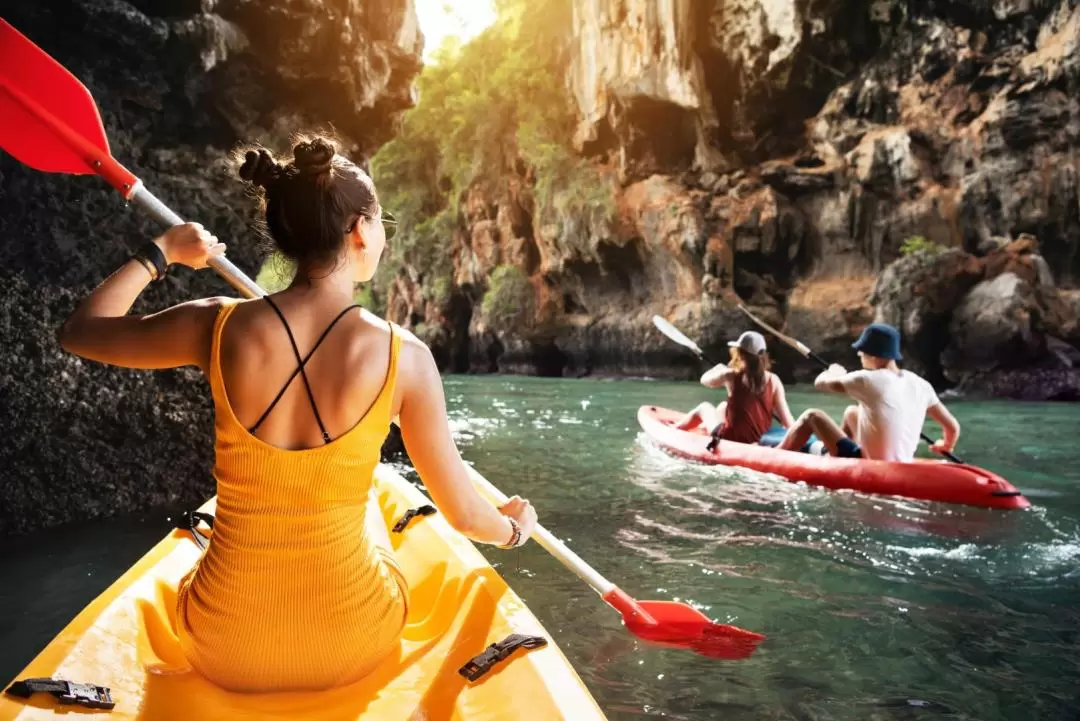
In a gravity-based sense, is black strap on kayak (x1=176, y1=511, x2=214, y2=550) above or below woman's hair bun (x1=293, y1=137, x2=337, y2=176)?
below

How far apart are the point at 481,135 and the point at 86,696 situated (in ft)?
90.3

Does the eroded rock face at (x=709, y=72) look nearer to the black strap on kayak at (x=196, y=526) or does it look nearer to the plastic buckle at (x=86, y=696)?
the black strap on kayak at (x=196, y=526)

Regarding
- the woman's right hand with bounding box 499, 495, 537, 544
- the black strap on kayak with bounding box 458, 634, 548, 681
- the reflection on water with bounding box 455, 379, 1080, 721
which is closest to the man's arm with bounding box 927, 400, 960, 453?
the reflection on water with bounding box 455, 379, 1080, 721

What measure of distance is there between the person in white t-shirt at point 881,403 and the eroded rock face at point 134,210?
4.08m

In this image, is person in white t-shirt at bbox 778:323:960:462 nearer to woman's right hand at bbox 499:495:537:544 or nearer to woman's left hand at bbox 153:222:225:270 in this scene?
woman's right hand at bbox 499:495:537:544

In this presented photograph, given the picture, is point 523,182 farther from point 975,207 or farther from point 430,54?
point 975,207

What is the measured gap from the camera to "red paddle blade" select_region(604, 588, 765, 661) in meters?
2.57

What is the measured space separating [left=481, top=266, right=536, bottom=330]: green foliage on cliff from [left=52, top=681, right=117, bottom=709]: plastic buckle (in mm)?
23335

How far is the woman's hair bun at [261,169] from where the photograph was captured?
1352 mm

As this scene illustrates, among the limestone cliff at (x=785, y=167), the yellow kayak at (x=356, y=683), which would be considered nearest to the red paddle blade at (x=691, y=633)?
the yellow kayak at (x=356, y=683)

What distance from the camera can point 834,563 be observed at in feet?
11.8

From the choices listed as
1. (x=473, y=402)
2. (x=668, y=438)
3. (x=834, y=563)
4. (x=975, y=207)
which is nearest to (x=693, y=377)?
(x=975, y=207)

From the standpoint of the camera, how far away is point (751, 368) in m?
6.18

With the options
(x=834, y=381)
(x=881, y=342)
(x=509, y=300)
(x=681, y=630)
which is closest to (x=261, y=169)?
(x=681, y=630)
